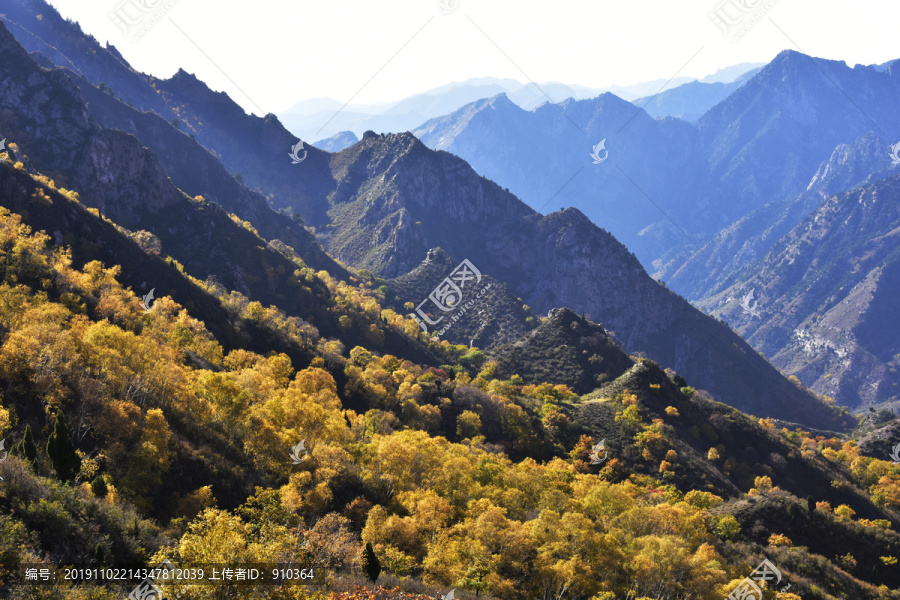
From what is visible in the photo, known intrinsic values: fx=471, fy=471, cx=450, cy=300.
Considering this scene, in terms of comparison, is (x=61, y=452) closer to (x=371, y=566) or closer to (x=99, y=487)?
(x=99, y=487)

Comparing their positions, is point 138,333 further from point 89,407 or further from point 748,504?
point 748,504

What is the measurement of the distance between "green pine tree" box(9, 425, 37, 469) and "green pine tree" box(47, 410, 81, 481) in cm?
117

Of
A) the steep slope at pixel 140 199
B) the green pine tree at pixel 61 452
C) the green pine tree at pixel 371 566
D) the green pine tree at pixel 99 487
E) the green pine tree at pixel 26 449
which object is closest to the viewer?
the green pine tree at pixel 26 449

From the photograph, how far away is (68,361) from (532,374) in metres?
130

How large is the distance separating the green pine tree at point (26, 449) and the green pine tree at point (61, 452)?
1.17 m

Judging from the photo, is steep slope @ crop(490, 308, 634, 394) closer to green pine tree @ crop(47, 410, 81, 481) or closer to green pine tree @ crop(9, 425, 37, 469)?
green pine tree @ crop(47, 410, 81, 481)

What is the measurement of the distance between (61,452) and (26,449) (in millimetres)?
2365

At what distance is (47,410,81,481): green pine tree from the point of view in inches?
1585

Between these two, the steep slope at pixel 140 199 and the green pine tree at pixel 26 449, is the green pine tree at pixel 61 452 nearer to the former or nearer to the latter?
the green pine tree at pixel 26 449

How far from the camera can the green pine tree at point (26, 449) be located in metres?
39.0

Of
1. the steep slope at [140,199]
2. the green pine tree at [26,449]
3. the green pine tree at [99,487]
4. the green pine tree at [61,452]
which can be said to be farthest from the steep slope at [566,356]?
the green pine tree at [26,449]

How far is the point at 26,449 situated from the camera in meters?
39.4

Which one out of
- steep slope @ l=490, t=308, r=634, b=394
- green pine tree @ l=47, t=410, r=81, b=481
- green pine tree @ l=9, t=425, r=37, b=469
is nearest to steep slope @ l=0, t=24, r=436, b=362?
steep slope @ l=490, t=308, r=634, b=394

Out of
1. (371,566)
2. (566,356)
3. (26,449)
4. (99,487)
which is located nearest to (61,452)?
(26,449)
